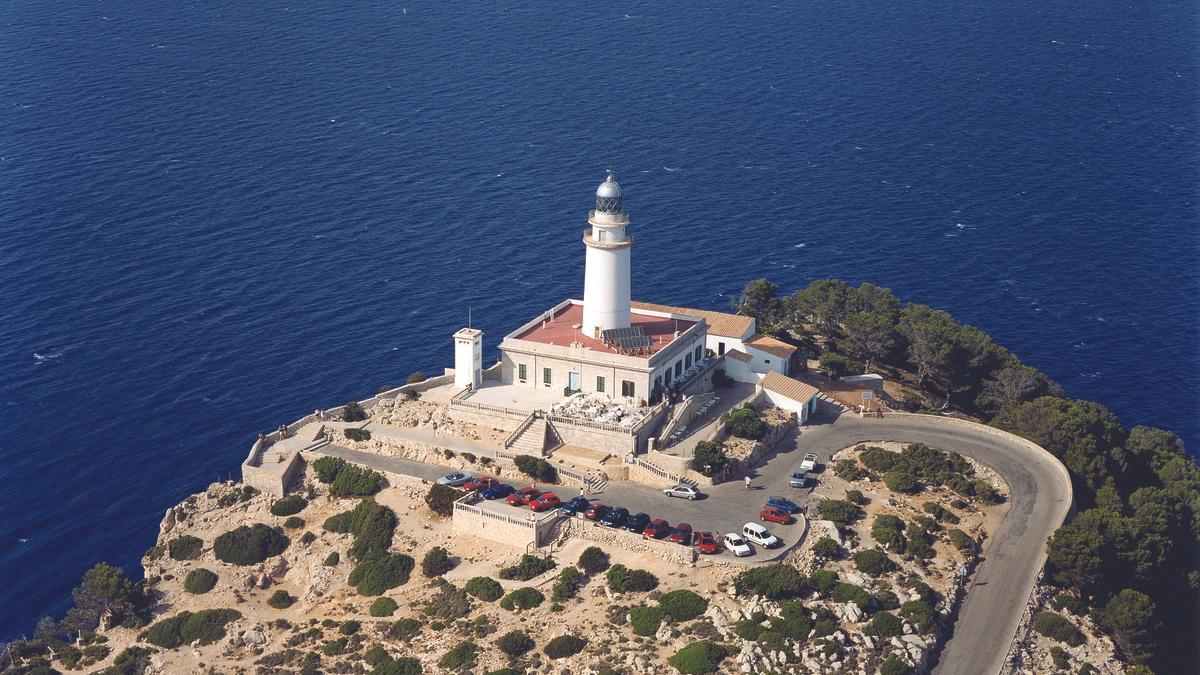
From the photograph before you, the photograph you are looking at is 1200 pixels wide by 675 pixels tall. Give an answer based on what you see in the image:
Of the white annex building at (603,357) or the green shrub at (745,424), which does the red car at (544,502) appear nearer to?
the white annex building at (603,357)

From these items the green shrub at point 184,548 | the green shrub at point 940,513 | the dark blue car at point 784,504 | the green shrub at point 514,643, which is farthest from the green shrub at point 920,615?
the green shrub at point 184,548

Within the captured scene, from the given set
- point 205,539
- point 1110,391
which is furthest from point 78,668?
point 1110,391

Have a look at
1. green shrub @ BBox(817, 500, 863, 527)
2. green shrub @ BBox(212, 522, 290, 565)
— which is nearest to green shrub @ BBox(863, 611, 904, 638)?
green shrub @ BBox(817, 500, 863, 527)

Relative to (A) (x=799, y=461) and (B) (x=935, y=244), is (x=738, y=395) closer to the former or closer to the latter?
(A) (x=799, y=461)

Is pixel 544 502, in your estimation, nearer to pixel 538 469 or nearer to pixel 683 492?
pixel 538 469

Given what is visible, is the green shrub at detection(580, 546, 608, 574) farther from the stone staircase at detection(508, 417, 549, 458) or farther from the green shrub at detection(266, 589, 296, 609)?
the green shrub at detection(266, 589, 296, 609)

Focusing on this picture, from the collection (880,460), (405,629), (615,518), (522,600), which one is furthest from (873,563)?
(405,629)
